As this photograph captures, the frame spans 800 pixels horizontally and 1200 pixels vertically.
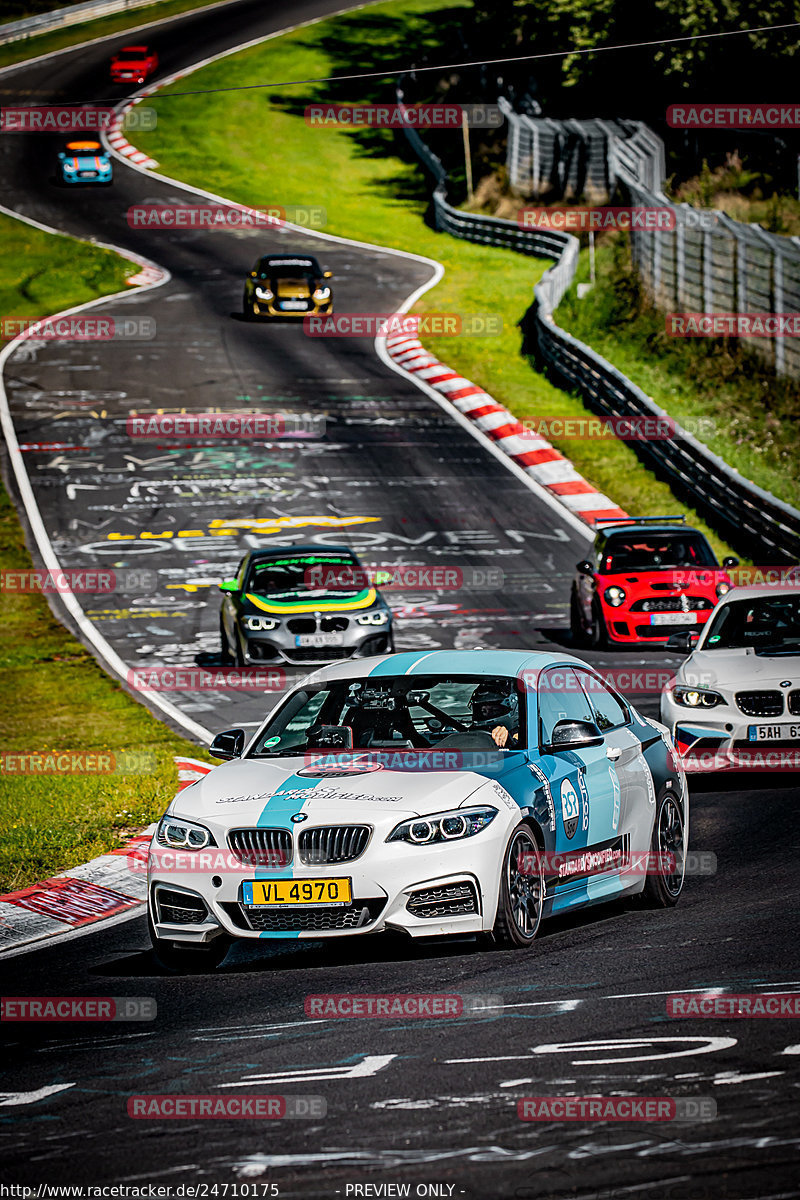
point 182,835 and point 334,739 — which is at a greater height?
point 334,739

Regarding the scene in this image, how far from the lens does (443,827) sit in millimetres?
8281

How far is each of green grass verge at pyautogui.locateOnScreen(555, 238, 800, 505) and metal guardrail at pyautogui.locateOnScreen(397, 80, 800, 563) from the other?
0.86 metres

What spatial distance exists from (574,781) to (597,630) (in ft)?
39.5

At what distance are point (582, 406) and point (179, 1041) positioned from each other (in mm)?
28206

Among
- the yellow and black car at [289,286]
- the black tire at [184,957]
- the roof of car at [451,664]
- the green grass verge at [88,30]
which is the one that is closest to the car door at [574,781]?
the roof of car at [451,664]

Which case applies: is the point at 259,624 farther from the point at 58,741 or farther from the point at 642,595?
the point at 642,595

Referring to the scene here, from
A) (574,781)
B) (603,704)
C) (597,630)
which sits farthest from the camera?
(597,630)

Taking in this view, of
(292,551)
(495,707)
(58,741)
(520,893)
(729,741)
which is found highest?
(495,707)

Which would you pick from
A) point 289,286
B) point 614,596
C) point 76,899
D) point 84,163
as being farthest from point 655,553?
point 84,163

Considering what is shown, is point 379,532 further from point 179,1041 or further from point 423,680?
point 179,1041

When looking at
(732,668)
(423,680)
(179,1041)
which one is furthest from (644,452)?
(179,1041)

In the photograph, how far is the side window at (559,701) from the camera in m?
9.41

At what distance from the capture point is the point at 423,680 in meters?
9.43

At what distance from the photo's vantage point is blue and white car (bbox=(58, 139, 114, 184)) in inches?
2367
